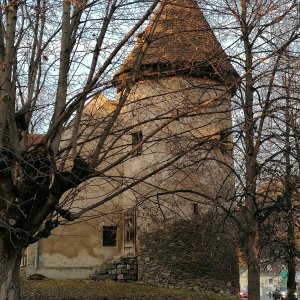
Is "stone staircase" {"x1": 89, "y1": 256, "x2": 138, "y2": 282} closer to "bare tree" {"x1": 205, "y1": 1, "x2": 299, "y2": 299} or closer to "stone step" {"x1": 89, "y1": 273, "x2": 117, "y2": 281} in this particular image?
"stone step" {"x1": 89, "y1": 273, "x2": 117, "y2": 281}

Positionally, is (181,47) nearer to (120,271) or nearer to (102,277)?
(120,271)

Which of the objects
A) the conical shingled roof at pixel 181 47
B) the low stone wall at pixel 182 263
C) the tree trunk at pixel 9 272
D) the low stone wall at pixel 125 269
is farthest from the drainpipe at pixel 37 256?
the tree trunk at pixel 9 272

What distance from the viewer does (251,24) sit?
971cm

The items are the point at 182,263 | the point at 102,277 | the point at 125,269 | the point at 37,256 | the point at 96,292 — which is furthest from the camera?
the point at 37,256

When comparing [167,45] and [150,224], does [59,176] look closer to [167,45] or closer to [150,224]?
[167,45]

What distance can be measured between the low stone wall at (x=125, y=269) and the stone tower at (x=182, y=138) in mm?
387

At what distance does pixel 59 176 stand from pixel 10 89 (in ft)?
4.63

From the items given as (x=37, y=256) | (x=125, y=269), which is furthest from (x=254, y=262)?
(x=37, y=256)

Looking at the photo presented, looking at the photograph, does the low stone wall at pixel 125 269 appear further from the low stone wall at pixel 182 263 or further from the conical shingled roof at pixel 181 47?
the conical shingled roof at pixel 181 47

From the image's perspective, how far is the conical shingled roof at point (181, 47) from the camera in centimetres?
870

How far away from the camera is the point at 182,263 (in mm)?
19266

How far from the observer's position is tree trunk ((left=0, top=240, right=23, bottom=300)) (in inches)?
295

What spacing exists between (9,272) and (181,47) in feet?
16.5

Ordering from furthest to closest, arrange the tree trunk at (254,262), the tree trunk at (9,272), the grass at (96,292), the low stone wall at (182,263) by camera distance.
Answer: the low stone wall at (182,263) → the grass at (96,292) → the tree trunk at (254,262) → the tree trunk at (9,272)
